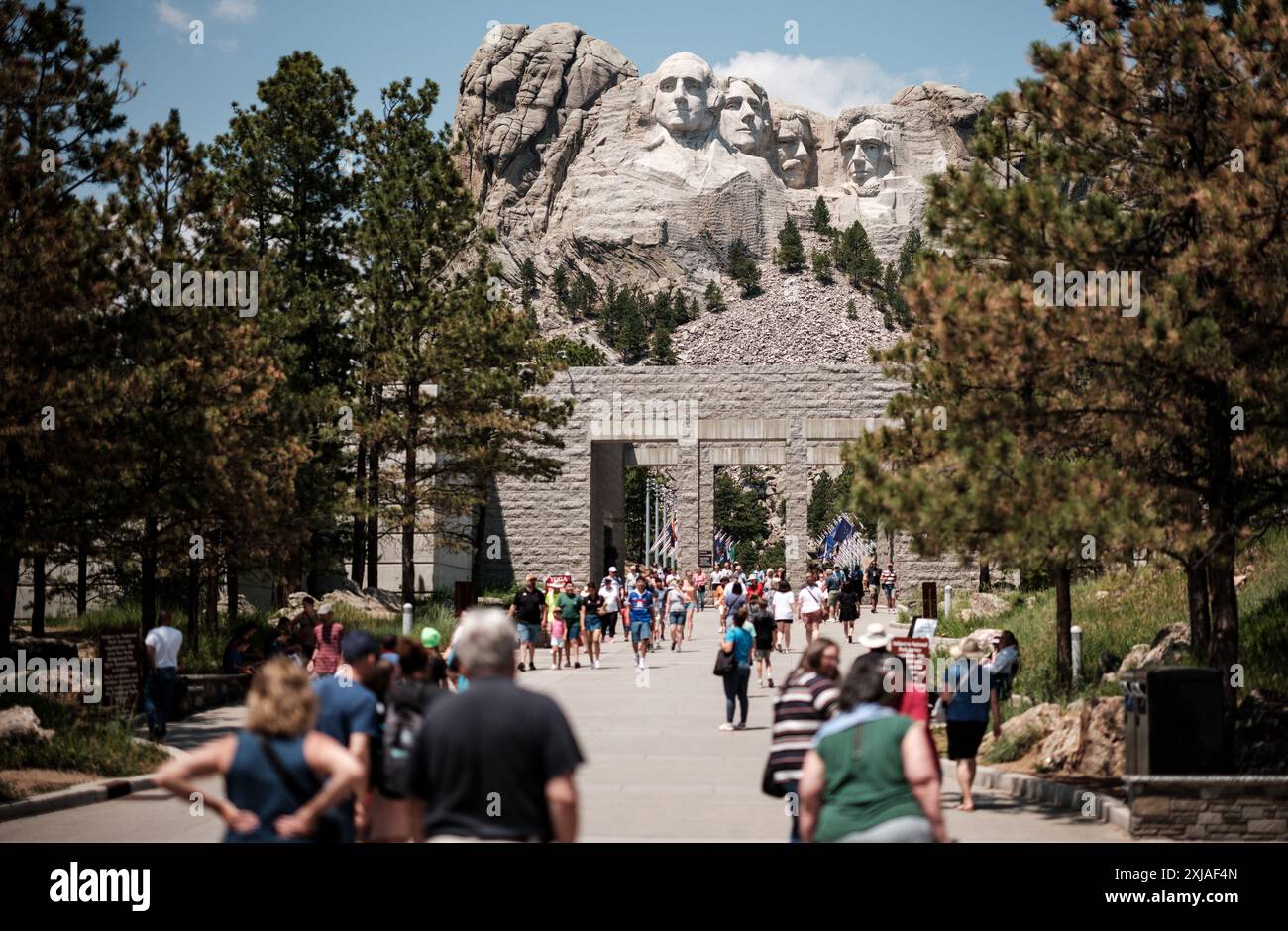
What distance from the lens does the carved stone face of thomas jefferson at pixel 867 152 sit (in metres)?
166

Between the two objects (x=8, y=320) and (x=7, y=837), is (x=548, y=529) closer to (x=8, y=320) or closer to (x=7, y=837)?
(x=8, y=320)

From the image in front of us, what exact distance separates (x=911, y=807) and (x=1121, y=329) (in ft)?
25.8

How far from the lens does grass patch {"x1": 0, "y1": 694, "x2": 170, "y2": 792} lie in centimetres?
1468

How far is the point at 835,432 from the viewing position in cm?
4634

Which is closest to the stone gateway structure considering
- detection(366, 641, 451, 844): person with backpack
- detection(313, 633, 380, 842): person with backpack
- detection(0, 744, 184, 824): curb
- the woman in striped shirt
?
detection(0, 744, 184, 824): curb

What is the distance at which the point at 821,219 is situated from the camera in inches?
6230

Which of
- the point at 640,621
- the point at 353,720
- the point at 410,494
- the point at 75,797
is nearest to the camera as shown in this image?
the point at 353,720

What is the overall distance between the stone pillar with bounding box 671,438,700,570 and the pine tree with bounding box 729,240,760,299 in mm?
102507

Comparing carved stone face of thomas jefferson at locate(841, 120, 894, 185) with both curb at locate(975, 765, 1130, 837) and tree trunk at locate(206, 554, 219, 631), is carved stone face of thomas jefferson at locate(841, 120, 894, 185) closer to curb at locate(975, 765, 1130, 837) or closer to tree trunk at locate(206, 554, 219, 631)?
tree trunk at locate(206, 554, 219, 631)

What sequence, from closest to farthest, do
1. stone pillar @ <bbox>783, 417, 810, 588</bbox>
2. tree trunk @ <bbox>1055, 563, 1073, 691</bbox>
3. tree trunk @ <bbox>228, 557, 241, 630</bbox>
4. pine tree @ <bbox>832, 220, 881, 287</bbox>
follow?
tree trunk @ <bbox>1055, 563, 1073, 691</bbox>, tree trunk @ <bbox>228, 557, 241, 630</bbox>, stone pillar @ <bbox>783, 417, 810, 588</bbox>, pine tree @ <bbox>832, 220, 881, 287</bbox>

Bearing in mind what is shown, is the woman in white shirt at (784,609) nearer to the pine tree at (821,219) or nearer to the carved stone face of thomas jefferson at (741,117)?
the pine tree at (821,219)

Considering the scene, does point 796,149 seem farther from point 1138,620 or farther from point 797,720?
point 797,720

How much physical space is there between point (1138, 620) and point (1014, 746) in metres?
8.20

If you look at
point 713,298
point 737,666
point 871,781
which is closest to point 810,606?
point 737,666
